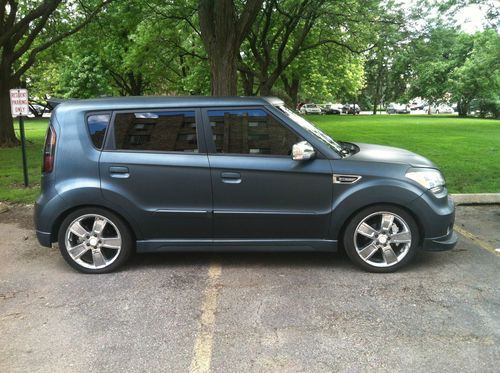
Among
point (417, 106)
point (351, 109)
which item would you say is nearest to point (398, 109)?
point (351, 109)

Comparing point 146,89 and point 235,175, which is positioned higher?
point 146,89

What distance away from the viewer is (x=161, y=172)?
4824 mm

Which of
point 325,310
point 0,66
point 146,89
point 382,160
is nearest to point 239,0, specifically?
point 0,66

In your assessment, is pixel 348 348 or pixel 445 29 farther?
pixel 445 29

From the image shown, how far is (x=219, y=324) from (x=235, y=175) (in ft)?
4.91

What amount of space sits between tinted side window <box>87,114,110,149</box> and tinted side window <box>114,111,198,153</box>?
0.39ft

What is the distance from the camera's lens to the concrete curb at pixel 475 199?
780cm

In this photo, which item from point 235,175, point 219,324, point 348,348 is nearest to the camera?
point 348,348

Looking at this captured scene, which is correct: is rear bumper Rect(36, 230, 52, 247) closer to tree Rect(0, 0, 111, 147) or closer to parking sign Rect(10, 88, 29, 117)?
parking sign Rect(10, 88, 29, 117)

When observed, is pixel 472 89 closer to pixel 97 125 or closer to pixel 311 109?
pixel 311 109

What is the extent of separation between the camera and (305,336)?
3621 mm

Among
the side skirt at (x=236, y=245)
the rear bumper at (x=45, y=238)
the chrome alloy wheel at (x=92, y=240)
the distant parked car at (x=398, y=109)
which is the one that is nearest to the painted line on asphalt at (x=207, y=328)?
the side skirt at (x=236, y=245)

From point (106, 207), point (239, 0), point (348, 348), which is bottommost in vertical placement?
point (348, 348)

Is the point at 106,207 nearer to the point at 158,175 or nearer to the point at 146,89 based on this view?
the point at 158,175
